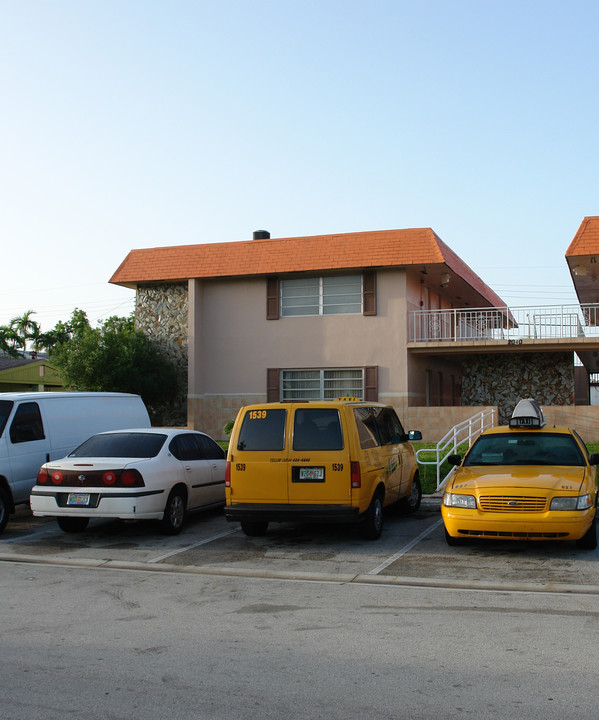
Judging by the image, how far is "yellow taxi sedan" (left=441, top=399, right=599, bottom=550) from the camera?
355 inches

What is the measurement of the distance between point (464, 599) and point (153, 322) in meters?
21.6

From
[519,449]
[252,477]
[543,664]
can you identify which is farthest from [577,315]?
[543,664]

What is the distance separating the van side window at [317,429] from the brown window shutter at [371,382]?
14668 mm

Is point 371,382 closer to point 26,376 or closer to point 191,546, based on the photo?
point 191,546

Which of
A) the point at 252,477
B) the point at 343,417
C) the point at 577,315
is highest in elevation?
the point at 577,315

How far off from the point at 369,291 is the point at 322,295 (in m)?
1.59

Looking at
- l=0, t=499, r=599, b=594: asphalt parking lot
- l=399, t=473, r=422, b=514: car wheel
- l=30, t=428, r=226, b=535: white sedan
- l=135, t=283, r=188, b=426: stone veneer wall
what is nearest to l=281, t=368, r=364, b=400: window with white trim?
l=135, t=283, r=188, b=426: stone veneer wall

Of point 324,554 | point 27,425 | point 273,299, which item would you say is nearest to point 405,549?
point 324,554

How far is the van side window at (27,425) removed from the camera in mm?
12367

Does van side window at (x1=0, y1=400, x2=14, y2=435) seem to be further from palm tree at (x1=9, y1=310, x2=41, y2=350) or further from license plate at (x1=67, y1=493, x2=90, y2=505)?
palm tree at (x1=9, y1=310, x2=41, y2=350)

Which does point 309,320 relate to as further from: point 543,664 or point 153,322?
point 543,664

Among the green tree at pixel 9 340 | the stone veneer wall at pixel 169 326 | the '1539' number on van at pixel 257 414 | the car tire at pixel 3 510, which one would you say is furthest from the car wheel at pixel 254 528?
the green tree at pixel 9 340

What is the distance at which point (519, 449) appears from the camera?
35.4 ft

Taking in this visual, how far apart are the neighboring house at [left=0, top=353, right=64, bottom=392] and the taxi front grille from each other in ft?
121
